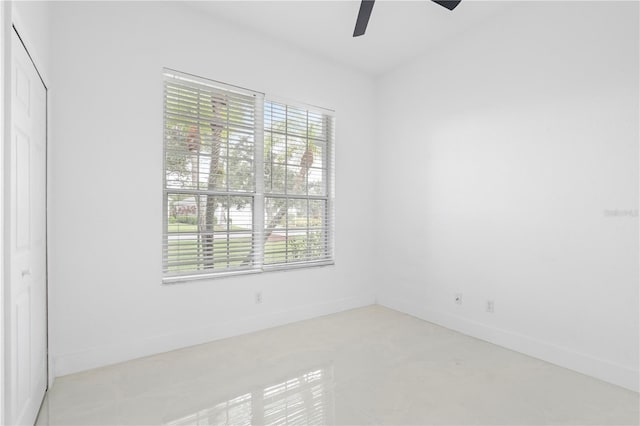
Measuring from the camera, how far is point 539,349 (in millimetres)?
2820

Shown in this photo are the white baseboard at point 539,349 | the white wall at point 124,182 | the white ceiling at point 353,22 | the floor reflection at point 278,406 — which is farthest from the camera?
the white ceiling at point 353,22

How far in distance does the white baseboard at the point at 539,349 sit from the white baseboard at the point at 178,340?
3.62 feet

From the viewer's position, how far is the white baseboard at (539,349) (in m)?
2.39

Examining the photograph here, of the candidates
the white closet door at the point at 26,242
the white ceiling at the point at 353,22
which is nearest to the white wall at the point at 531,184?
the white ceiling at the point at 353,22

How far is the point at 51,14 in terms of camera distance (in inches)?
95.3

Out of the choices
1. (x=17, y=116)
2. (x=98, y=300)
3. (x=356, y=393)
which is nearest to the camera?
(x=17, y=116)

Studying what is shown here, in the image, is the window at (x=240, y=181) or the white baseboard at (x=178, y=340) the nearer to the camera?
the white baseboard at (x=178, y=340)

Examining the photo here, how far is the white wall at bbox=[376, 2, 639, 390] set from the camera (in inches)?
95.8

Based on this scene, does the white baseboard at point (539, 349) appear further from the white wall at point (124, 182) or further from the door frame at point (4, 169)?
the door frame at point (4, 169)

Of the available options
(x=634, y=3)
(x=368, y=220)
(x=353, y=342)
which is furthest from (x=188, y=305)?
(x=634, y=3)

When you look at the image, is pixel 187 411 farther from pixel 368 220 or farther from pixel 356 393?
pixel 368 220

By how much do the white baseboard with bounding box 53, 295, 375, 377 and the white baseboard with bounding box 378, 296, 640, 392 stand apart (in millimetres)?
1104

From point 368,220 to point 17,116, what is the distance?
11.5 ft

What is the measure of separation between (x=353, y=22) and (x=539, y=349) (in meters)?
3.34
